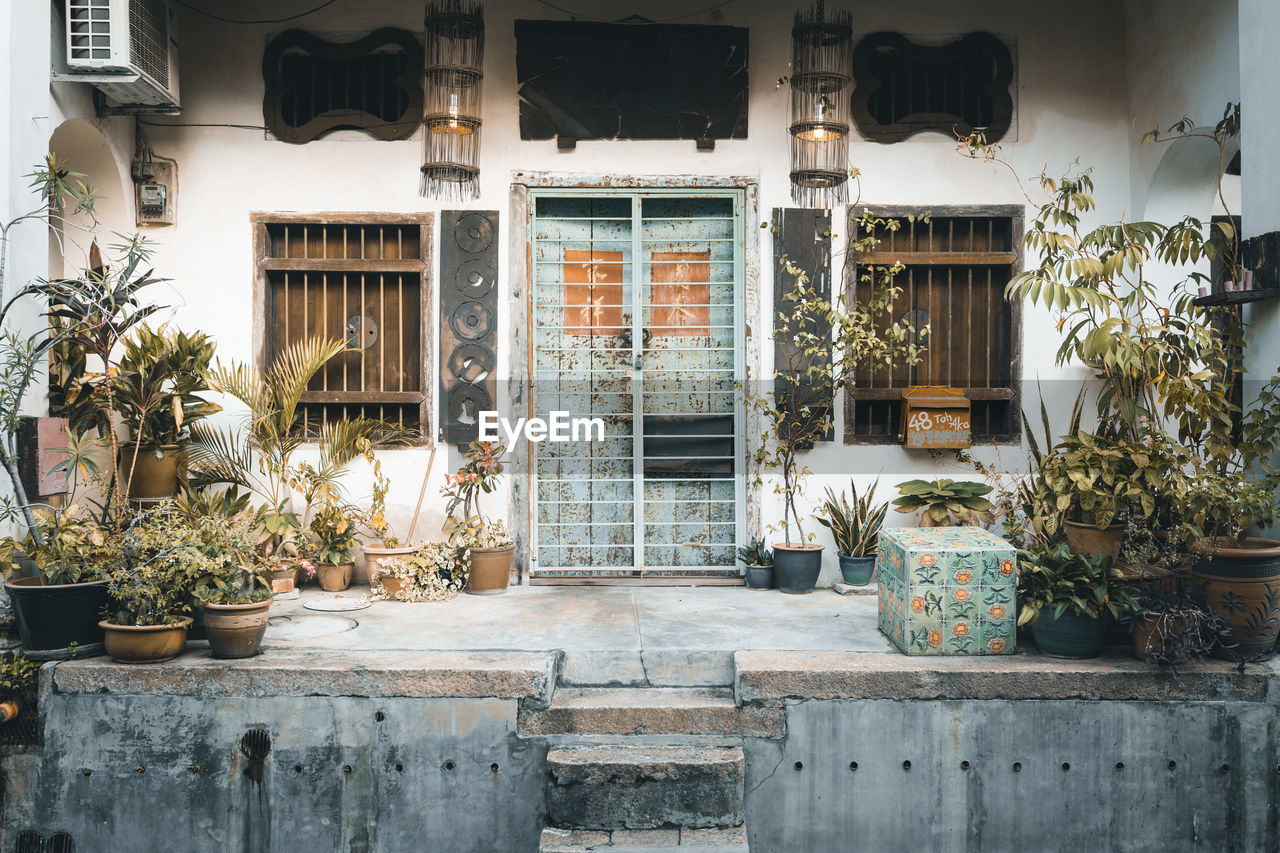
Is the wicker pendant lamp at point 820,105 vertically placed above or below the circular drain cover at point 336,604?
above

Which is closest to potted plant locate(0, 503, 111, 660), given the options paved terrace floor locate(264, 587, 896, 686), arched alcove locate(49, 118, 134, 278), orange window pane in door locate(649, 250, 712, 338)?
paved terrace floor locate(264, 587, 896, 686)

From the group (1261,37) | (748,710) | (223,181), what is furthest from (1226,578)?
(223,181)

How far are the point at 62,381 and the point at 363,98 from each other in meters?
2.59

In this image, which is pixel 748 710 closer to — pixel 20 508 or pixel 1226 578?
pixel 1226 578

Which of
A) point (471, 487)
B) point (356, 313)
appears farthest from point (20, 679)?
point (356, 313)

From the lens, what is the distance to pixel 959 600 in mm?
4234

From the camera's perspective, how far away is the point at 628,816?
374 cm

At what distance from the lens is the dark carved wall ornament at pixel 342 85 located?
5.91m

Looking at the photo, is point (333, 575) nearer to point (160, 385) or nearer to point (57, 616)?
point (160, 385)

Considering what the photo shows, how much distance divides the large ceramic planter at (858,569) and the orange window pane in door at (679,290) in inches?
70.5

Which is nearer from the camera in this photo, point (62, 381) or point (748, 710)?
point (748, 710)

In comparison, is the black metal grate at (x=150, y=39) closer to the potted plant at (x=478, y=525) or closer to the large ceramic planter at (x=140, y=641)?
the potted plant at (x=478, y=525)

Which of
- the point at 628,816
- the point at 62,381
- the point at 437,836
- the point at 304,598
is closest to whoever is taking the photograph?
the point at 628,816

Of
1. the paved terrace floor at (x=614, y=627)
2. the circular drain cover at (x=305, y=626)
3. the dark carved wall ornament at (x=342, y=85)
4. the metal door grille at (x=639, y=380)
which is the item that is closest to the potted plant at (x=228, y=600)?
the paved terrace floor at (x=614, y=627)
